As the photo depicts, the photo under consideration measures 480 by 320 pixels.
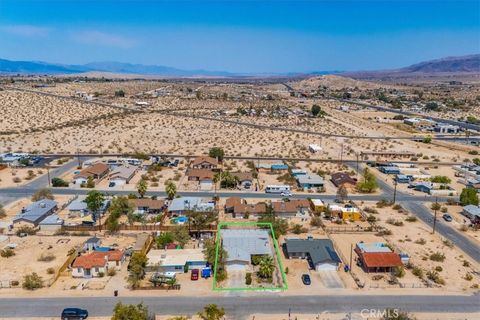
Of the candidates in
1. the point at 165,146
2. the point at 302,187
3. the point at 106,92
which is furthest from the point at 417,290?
the point at 106,92

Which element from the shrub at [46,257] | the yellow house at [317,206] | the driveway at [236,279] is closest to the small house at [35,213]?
the shrub at [46,257]

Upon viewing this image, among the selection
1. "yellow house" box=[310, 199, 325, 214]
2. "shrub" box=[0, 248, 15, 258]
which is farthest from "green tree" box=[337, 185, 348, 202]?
"shrub" box=[0, 248, 15, 258]

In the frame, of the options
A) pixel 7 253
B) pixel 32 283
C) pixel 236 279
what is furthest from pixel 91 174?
pixel 236 279

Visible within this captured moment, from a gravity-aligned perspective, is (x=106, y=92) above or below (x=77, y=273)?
above

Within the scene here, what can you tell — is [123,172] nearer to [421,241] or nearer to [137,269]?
[137,269]

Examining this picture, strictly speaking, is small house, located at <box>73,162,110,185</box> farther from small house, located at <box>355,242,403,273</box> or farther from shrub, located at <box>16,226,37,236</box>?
small house, located at <box>355,242,403,273</box>

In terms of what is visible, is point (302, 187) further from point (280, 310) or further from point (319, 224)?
point (280, 310)
